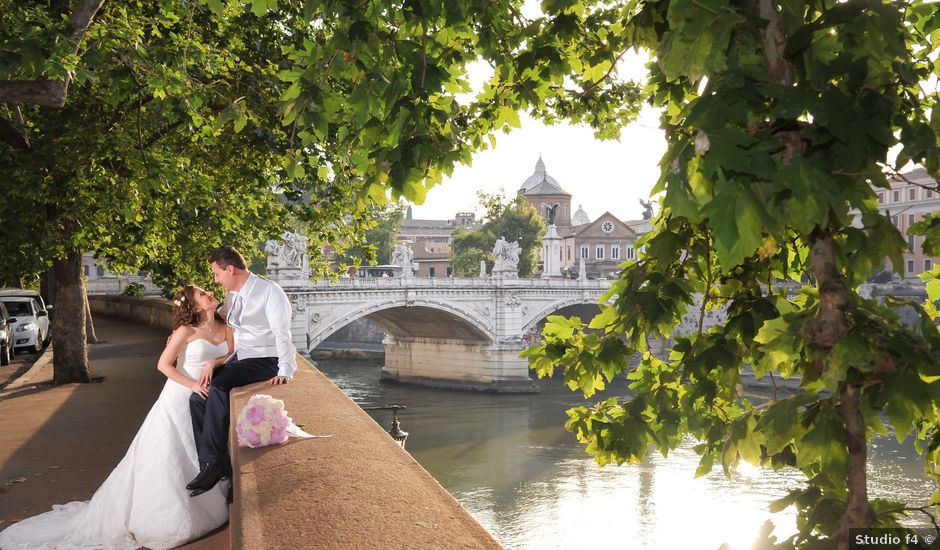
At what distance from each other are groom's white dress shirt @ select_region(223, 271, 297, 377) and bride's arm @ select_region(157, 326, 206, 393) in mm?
273

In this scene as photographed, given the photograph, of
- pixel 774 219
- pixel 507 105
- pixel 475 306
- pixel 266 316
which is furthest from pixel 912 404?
pixel 475 306

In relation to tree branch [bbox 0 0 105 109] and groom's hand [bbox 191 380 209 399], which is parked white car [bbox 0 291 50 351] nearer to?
tree branch [bbox 0 0 105 109]

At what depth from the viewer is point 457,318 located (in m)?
44.7

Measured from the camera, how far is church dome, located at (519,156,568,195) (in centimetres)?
9069

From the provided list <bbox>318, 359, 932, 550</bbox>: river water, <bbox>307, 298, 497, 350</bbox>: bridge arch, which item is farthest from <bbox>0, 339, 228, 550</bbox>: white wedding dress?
<bbox>307, 298, 497, 350</bbox>: bridge arch

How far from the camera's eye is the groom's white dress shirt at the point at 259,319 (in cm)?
531

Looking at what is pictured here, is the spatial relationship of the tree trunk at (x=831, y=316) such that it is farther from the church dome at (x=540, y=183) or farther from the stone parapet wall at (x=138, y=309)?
the church dome at (x=540, y=183)

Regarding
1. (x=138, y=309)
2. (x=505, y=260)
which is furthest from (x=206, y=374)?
(x=505, y=260)

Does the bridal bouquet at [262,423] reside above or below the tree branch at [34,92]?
below

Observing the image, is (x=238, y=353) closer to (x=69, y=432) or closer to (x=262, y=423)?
(x=262, y=423)

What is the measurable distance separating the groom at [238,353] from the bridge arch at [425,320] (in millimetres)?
33437

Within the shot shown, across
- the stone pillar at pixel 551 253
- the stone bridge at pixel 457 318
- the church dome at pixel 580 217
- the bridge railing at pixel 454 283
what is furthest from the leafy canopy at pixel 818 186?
the church dome at pixel 580 217

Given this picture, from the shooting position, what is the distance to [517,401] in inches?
1556

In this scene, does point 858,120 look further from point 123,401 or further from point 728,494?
point 728,494
